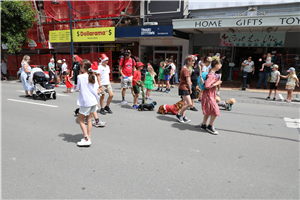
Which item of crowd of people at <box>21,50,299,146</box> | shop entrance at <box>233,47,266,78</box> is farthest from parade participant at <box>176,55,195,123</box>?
shop entrance at <box>233,47,266,78</box>

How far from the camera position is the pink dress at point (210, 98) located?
5.09 m

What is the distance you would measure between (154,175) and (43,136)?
3061 millimetres

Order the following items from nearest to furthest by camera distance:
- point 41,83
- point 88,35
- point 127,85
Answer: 1. point 127,85
2. point 41,83
3. point 88,35

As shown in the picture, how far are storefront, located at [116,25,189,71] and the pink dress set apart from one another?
9307 millimetres

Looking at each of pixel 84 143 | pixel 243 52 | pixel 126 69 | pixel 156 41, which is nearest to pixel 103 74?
pixel 126 69

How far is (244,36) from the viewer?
50.0 ft

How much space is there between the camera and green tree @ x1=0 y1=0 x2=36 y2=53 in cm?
1619

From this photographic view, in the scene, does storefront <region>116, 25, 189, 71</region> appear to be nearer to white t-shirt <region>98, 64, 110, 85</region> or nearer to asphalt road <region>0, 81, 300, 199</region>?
white t-shirt <region>98, 64, 110, 85</region>

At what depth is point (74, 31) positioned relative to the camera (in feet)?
56.5

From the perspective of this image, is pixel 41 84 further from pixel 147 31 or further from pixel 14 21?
pixel 14 21

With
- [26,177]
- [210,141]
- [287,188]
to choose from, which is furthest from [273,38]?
[26,177]

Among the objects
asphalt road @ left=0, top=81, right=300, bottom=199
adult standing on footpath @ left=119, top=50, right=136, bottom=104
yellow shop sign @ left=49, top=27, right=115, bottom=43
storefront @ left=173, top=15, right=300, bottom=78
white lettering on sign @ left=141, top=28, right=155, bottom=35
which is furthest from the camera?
yellow shop sign @ left=49, top=27, right=115, bottom=43

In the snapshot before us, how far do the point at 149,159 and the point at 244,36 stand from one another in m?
14.1

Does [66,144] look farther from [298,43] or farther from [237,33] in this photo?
[298,43]
